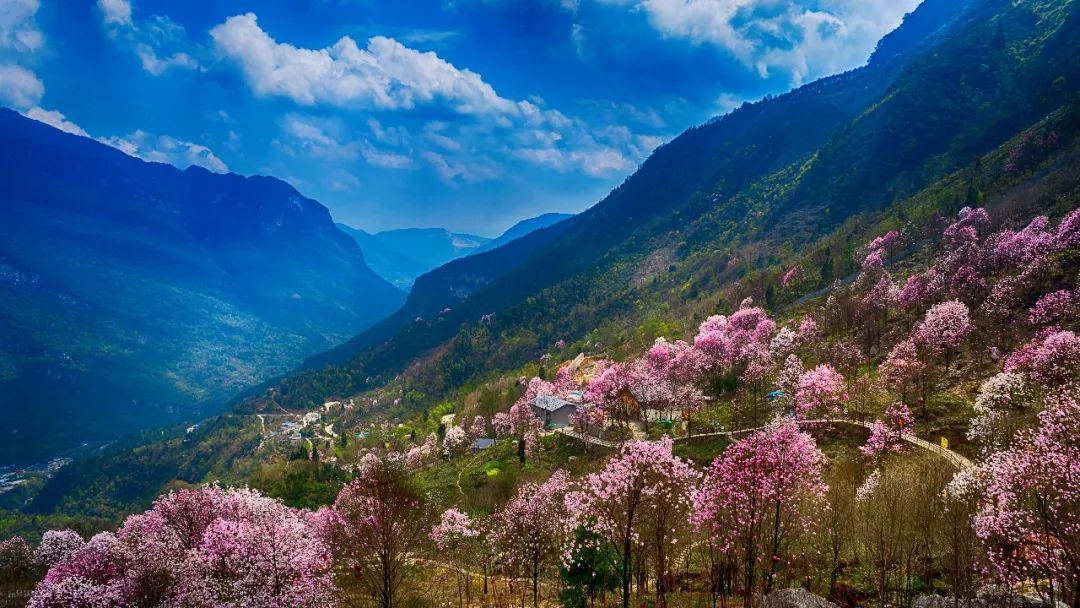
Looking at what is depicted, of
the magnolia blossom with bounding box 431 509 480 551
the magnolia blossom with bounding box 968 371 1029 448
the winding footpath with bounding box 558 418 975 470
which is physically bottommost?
the magnolia blossom with bounding box 431 509 480 551

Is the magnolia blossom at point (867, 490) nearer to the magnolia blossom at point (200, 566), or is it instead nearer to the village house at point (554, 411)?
the magnolia blossom at point (200, 566)

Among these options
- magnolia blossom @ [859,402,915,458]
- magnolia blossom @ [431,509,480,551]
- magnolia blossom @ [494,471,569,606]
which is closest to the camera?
magnolia blossom @ [494,471,569,606]

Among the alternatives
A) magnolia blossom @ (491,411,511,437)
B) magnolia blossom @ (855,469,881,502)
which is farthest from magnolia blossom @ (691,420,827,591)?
magnolia blossom @ (491,411,511,437)

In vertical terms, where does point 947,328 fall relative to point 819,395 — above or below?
above

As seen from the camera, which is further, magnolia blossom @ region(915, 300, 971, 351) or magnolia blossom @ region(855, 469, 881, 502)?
magnolia blossom @ region(915, 300, 971, 351)

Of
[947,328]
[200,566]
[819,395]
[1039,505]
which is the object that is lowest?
[200,566]

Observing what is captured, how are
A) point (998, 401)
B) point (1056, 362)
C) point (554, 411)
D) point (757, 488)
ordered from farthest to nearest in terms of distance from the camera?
point (554, 411) → point (998, 401) → point (1056, 362) → point (757, 488)

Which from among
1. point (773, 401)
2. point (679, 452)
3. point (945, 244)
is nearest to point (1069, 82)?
point (945, 244)

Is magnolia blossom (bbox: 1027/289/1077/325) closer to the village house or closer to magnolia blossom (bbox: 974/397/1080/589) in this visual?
magnolia blossom (bbox: 974/397/1080/589)

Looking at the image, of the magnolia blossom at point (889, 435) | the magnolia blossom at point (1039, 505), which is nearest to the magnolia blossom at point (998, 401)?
the magnolia blossom at point (889, 435)

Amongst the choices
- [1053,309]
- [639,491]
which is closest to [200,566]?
[639,491]

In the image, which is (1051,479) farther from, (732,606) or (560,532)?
(560,532)

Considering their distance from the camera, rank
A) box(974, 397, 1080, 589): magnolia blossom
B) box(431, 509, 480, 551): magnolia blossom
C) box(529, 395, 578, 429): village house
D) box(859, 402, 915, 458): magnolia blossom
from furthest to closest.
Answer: box(529, 395, 578, 429): village house → box(859, 402, 915, 458): magnolia blossom → box(431, 509, 480, 551): magnolia blossom → box(974, 397, 1080, 589): magnolia blossom

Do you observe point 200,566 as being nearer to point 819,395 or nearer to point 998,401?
point 998,401
